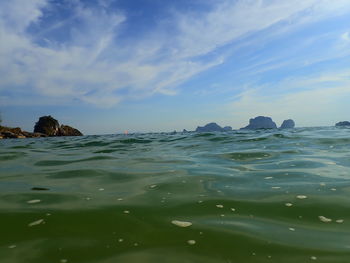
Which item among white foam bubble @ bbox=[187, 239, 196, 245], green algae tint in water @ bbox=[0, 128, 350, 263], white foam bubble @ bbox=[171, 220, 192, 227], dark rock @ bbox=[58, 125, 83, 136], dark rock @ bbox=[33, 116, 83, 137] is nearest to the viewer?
green algae tint in water @ bbox=[0, 128, 350, 263]

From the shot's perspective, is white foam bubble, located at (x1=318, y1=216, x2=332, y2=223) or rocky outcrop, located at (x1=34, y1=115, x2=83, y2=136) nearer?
white foam bubble, located at (x1=318, y1=216, x2=332, y2=223)

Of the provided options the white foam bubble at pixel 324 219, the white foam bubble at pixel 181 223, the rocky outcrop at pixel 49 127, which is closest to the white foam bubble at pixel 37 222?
the white foam bubble at pixel 181 223

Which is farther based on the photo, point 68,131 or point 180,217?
point 68,131

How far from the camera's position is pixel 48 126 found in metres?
91.6

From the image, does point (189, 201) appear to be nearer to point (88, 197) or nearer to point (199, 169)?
point (88, 197)

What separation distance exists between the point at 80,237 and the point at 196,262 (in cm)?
148

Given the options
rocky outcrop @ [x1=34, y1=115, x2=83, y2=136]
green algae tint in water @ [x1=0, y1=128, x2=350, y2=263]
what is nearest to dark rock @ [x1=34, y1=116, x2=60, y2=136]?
rocky outcrop @ [x1=34, y1=115, x2=83, y2=136]

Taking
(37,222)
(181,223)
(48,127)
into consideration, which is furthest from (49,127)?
(181,223)

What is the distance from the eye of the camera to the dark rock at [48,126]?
90125 millimetres

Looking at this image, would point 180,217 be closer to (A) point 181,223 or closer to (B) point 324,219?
(A) point 181,223

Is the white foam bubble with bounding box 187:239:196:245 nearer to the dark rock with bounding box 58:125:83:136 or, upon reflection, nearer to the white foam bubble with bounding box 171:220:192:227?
the white foam bubble with bounding box 171:220:192:227

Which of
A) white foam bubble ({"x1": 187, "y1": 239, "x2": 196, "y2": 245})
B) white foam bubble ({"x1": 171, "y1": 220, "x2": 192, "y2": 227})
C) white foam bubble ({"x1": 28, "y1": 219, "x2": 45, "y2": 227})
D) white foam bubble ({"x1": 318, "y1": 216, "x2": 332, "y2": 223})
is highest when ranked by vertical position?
white foam bubble ({"x1": 28, "y1": 219, "x2": 45, "y2": 227})

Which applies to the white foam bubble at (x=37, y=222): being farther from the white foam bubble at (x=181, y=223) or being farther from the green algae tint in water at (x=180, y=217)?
the white foam bubble at (x=181, y=223)

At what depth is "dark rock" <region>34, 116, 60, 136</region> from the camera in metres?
90.1
